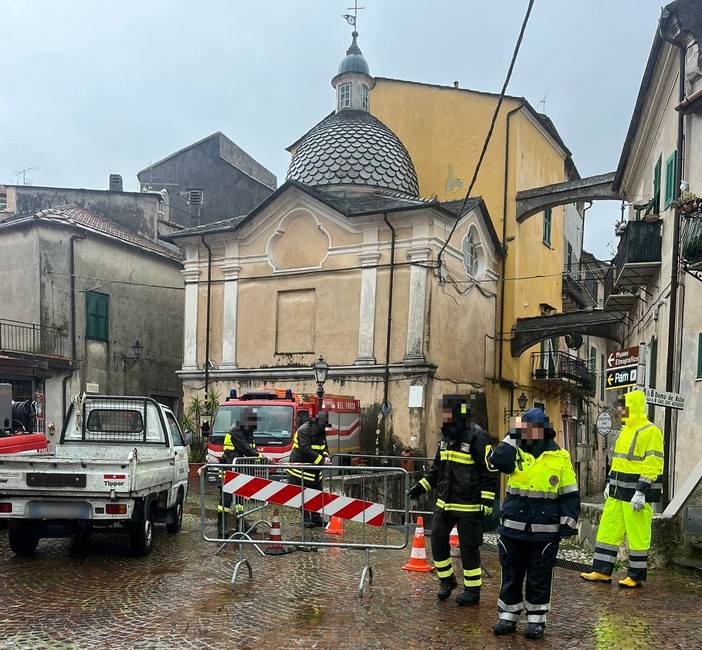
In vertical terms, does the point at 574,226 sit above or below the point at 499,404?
above

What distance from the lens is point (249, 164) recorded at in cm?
3978

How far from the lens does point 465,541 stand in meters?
6.38

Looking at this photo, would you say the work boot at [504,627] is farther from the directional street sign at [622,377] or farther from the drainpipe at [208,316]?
the drainpipe at [208,316]

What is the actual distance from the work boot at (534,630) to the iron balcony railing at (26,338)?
20.5 meters

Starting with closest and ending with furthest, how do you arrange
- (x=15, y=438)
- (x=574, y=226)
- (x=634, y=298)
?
(x=15, y=438) < (x=634, y=298) < (x=574, y=226)

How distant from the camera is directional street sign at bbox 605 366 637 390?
384 inches

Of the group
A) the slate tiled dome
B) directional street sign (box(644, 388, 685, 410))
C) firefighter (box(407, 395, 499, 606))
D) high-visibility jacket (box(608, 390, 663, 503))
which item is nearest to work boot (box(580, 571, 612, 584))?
high-visibility jacket (box(608, 390, 663, 503))

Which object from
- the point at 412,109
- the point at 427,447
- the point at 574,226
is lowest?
the point at 427,447

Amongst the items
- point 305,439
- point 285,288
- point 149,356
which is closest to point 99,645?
point 305,439

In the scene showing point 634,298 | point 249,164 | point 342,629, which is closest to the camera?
point 342,629

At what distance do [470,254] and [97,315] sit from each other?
500 inches

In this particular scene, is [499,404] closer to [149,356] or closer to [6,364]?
[149,356]

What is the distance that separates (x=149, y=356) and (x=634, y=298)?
1746 cm

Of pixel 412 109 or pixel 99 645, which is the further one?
pixel 412 109
